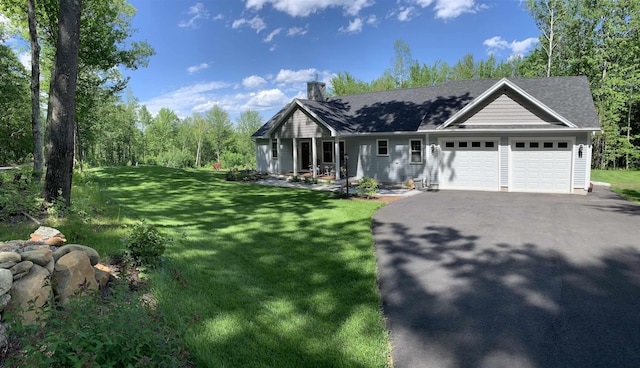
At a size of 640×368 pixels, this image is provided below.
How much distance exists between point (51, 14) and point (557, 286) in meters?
19.3

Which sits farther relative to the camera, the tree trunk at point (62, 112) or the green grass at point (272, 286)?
the tree trunk at point (62, 112)

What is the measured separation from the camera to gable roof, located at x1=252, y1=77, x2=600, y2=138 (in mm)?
14688

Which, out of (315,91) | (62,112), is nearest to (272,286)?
(62,112)

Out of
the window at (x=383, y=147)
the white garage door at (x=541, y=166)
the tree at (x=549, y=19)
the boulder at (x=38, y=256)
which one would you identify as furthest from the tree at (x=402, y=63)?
the boulder at (x=38, y=256)

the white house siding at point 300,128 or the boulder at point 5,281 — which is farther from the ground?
the white house siding at point 300,128

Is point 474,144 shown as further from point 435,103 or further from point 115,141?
point 115,141

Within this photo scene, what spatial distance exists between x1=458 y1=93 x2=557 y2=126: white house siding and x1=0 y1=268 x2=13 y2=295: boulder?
51.3 ft

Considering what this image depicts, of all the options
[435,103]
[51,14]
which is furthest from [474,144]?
[51,14]

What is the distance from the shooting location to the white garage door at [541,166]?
14.5m

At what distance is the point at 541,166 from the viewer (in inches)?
582

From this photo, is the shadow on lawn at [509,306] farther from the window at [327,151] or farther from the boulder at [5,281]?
the window at [327,151]

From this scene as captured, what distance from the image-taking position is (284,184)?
736 inches

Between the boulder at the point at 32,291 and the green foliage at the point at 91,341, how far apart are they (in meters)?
0.25

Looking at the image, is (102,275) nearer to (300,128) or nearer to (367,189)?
(367,189)
